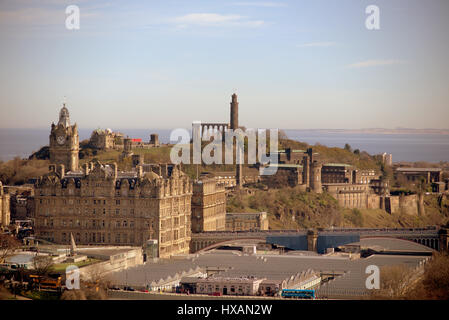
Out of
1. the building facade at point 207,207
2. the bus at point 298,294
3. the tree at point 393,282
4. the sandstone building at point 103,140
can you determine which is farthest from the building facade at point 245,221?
the bus at point 298,294

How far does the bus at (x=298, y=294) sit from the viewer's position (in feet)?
259

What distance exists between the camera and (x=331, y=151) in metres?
169

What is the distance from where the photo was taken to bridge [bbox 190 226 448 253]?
340 ft

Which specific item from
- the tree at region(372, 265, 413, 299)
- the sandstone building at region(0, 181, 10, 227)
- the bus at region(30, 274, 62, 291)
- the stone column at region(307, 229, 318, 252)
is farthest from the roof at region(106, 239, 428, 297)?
the sandstone building at region(0, 181, 10, 227)

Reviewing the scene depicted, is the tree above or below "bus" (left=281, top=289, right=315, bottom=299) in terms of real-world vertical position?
above

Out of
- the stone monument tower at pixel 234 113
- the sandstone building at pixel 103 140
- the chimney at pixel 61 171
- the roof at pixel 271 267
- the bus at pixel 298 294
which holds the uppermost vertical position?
the stone monument tower at pixel 234 113

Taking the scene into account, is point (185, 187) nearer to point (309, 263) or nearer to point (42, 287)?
point (309, 263)

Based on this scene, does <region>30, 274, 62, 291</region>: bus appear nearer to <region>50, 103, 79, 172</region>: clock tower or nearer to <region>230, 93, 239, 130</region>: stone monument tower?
<region>50, 103, 79, 172</region>: clock tower

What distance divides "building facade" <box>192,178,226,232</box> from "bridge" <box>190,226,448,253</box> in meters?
3.54

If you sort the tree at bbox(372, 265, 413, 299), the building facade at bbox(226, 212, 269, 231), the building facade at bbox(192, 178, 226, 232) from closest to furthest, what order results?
the tree at bbox(372, 265, 413, 299) → the building facade at bbox(192, 178, 226, 232) → the building facade at bbox(226, 212, 269, 231)

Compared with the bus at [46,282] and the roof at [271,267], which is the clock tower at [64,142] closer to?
the roof at [271,267]

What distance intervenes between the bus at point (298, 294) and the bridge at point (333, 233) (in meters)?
24.9
